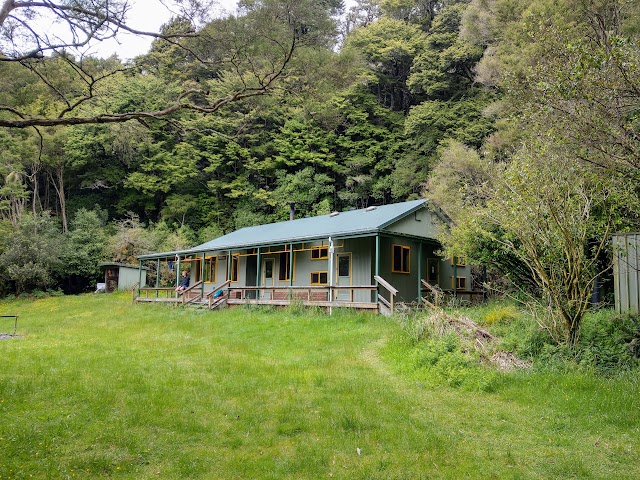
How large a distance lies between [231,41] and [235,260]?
1762cm

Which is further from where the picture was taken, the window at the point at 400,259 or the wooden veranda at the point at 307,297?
the window at the point at 400,259

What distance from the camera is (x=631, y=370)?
23.5ft

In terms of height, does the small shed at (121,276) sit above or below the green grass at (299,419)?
above

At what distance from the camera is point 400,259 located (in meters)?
18.3

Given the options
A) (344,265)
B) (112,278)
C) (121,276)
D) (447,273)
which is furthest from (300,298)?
(112,278)

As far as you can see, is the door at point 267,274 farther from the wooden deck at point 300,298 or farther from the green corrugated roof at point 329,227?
the green corrugated roof at point 329,227

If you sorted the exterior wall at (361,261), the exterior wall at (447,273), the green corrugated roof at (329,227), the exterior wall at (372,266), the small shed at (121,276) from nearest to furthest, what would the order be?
the green corrugated roof at (329,227) < the exterior wall at (361,261) < the exterior wall at (372,266) < the exterior wall at (447,273) < the small shed at (121,276)

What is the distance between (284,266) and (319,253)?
2.55m

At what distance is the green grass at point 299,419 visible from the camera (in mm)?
4652

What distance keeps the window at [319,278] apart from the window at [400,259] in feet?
10.1

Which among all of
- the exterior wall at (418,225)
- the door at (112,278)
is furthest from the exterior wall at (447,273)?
the door at (112,278)

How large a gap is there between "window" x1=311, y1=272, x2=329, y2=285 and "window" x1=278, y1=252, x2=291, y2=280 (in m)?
1.74

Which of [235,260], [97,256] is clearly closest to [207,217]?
[97,256]

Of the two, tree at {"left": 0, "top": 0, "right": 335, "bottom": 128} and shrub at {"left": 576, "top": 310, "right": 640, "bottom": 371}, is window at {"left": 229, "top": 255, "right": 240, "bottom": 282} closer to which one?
tree at {"left": 0, "top": 0, "right": 335, "bottom": 128}
